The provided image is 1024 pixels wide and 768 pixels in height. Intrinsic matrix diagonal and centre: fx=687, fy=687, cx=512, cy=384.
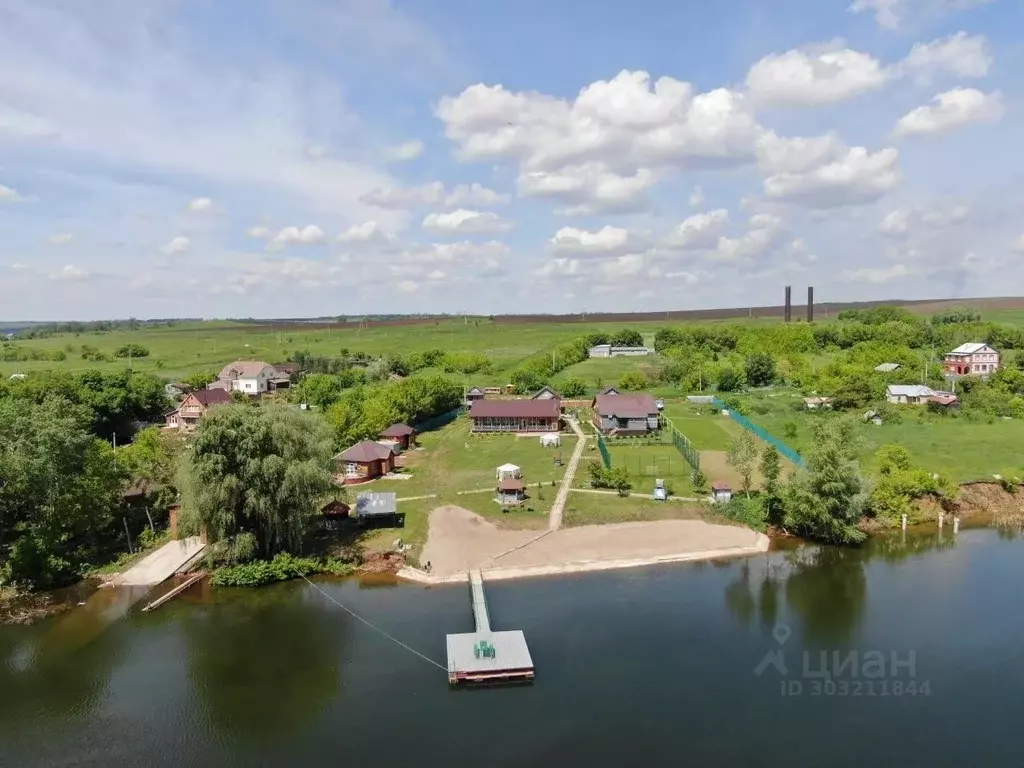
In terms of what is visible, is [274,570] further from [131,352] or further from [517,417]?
[131,352]

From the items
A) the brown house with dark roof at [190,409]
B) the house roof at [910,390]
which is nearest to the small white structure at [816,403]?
the house roof at [910,390]

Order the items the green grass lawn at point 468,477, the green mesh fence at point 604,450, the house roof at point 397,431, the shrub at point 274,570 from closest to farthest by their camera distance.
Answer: the shrub at point 274,570 → the green grass lawn at point 468,477 → the green mesh fence at point 604,450 → the house roof at point 397,431

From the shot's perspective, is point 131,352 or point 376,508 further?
point 131,352

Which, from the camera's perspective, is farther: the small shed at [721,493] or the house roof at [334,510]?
the small shed at [721,493]

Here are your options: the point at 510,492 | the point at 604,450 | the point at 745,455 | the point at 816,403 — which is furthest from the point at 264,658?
the point at 816,403

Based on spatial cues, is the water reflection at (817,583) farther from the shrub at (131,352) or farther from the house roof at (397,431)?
the shrub at (131,352)

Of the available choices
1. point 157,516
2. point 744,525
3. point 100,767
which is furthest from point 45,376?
point 744,525
